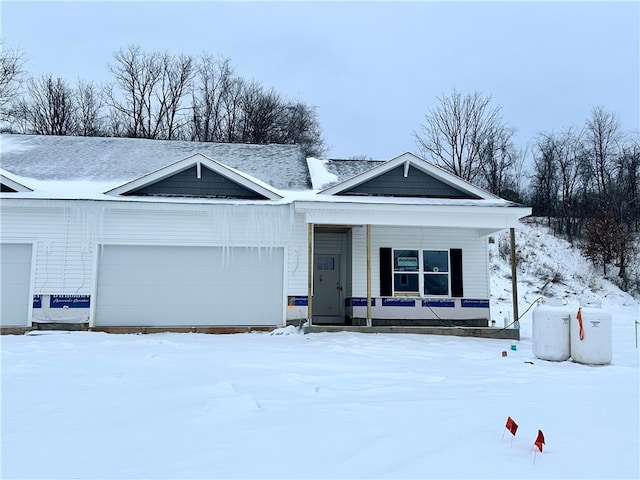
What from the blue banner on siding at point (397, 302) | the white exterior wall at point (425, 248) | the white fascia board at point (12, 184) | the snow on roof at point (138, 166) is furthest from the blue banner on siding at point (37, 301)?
the blue banner on siding at point (397, 302)

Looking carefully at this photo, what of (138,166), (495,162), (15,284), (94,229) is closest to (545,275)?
(495,162)

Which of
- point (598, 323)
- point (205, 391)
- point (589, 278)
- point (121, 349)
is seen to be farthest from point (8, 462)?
point (589, 278)

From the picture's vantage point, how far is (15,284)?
1051 centimetres

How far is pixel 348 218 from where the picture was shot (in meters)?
10.8

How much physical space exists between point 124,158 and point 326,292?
6.92 metres

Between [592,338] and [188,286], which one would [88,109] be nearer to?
[188,286]

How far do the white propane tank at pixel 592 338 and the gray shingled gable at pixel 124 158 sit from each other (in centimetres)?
727

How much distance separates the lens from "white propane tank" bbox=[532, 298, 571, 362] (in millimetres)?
7324

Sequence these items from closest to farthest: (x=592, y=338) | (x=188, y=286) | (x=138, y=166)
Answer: (x=592, y=338) < (x=188, y=286) < (x=138, y=166)

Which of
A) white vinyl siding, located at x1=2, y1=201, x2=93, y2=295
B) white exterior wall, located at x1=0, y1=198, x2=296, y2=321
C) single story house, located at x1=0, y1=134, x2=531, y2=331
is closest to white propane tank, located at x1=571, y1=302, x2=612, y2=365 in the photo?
single story house, located at x1=0, y1=134, x2=531, y2=331

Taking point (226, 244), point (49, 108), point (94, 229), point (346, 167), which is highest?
point (49, 108)

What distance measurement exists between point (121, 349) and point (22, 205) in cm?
481

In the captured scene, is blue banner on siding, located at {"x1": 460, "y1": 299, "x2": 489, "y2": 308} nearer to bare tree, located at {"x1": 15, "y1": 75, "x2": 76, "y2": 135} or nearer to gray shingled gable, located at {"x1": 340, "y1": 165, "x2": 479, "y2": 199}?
gray shingled gable, located at {"x1": 340, "y1": 165, "x2": 479, "y2": 199}

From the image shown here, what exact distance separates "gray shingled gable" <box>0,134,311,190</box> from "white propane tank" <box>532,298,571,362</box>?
6744mm
